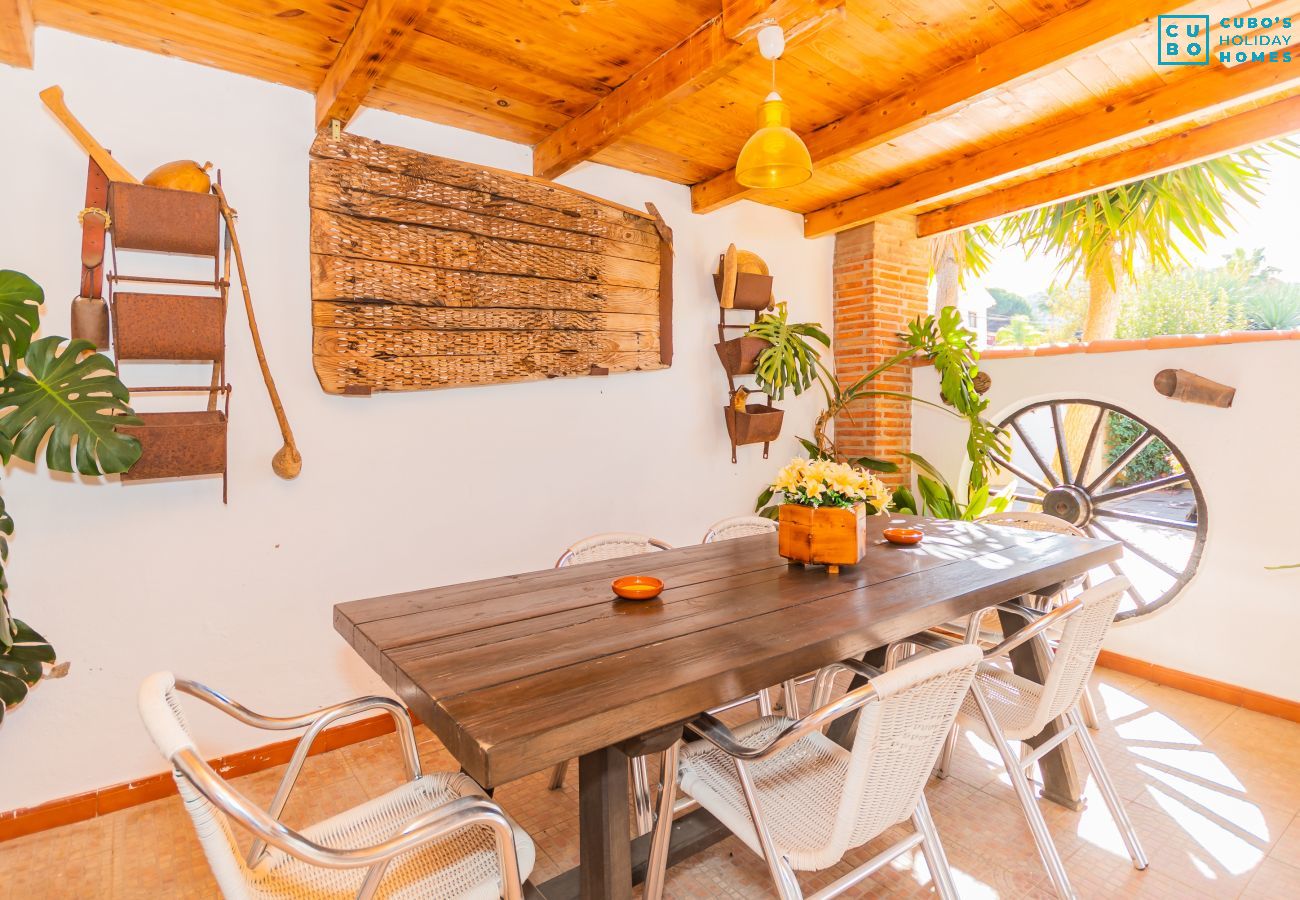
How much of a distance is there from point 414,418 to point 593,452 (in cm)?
88

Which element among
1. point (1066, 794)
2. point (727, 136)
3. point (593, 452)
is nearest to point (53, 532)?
point (593, 452)

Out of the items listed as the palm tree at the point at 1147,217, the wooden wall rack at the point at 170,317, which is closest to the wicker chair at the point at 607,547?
the wooden wall rack at the point at 170,317

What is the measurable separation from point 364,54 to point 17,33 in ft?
3.07

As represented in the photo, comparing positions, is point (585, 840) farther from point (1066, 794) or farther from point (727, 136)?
point (727, 136)

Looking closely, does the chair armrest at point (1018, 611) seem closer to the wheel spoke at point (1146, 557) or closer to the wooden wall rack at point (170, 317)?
the wheel spoke at point (1146, 557)

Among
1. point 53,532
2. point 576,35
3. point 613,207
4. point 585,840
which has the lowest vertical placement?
point 585,840

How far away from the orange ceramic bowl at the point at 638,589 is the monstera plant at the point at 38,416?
1.42 meters

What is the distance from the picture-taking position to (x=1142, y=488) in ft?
11.1

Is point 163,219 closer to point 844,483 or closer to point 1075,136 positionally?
point 844,483

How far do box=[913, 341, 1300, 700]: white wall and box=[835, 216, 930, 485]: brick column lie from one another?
3.78 ft

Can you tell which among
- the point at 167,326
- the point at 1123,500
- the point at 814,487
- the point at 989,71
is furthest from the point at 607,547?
the point at 1123,500

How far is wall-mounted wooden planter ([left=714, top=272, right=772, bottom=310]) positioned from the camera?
11.8 ft

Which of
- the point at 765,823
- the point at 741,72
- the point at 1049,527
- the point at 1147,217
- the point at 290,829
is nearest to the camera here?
the point at 290,829

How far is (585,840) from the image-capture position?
1326 mm
